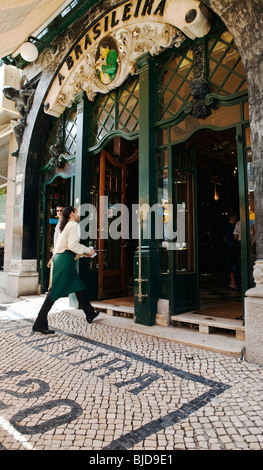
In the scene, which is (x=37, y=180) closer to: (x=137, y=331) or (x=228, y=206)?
(x=137, y=331)

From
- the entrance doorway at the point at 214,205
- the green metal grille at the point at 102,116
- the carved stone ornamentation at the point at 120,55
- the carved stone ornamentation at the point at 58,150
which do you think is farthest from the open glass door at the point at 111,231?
the entrance doorway at the point at 214,205

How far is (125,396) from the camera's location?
2.51 meters

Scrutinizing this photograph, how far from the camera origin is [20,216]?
830 centimetres

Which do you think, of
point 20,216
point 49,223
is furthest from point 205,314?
point 20,216

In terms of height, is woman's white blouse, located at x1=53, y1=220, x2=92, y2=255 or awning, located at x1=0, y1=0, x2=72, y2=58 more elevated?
awning, located at x1=0, y1=0, x2=72, y2=58

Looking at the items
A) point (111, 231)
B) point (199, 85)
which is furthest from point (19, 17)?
point (111, 231)

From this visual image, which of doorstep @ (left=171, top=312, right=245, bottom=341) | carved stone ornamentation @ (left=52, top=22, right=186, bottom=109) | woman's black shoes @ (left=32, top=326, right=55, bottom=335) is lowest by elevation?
woman's black shoes @ (left=32, top=326, right=55, bottom=335)

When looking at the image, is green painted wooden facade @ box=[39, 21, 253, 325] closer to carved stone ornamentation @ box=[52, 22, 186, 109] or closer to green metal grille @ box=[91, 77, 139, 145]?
green metal grille @ box=[91, 77, 139, 145]

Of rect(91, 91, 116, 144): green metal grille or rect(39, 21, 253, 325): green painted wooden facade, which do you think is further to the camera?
rect(91, 91, 116, 144): green metal grille

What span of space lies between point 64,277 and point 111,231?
2564 millimetres

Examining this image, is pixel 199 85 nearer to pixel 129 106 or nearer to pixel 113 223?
pixel 129 106

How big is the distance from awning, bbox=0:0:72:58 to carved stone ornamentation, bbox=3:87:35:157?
5.92ft

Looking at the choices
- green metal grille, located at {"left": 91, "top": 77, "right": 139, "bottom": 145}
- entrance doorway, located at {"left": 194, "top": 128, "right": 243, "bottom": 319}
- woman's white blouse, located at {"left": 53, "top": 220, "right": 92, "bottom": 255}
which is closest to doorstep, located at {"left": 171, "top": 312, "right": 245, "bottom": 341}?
woman's white blouse, located at {"left": 53, "top": 220, "right": 92, "bottom": 255}

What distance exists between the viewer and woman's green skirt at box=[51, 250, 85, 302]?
175 inches
